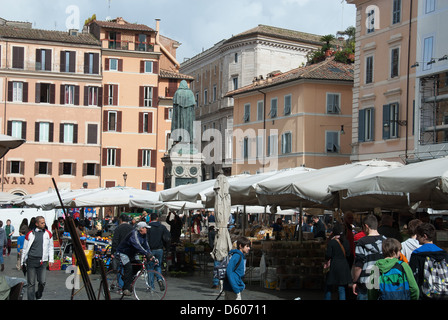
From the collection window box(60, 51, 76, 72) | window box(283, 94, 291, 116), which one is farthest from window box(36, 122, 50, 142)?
window box(283, 94, 291, 116)

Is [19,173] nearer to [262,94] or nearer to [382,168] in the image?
[262,94]

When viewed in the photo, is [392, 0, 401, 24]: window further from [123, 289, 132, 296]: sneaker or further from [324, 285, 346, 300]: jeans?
[324, 285, 346, 300]: jeans

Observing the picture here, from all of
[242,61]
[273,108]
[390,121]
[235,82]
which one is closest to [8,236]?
[390,121]

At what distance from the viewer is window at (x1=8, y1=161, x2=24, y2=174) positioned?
194 ft

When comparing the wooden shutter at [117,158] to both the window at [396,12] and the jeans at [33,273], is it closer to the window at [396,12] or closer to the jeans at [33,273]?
the window at [396,12]

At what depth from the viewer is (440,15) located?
111ft

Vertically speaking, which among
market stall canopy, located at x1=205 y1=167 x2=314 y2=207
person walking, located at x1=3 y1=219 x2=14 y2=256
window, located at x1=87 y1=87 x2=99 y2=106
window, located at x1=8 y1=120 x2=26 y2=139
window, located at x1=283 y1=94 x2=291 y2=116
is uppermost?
window, located at x1=87 y1=87 x2=99 y2=106

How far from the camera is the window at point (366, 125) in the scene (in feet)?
130

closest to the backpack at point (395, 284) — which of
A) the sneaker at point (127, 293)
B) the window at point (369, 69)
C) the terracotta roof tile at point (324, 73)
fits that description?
the sneaker at point (127, 293)

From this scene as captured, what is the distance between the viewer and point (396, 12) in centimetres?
3784

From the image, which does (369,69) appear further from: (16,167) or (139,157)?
(16,167)

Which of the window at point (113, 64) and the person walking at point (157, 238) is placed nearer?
the person walking at point (157, 238)

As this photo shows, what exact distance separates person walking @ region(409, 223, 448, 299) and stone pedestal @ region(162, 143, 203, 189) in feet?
74.2

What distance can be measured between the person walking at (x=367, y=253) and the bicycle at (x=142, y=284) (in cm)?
494
